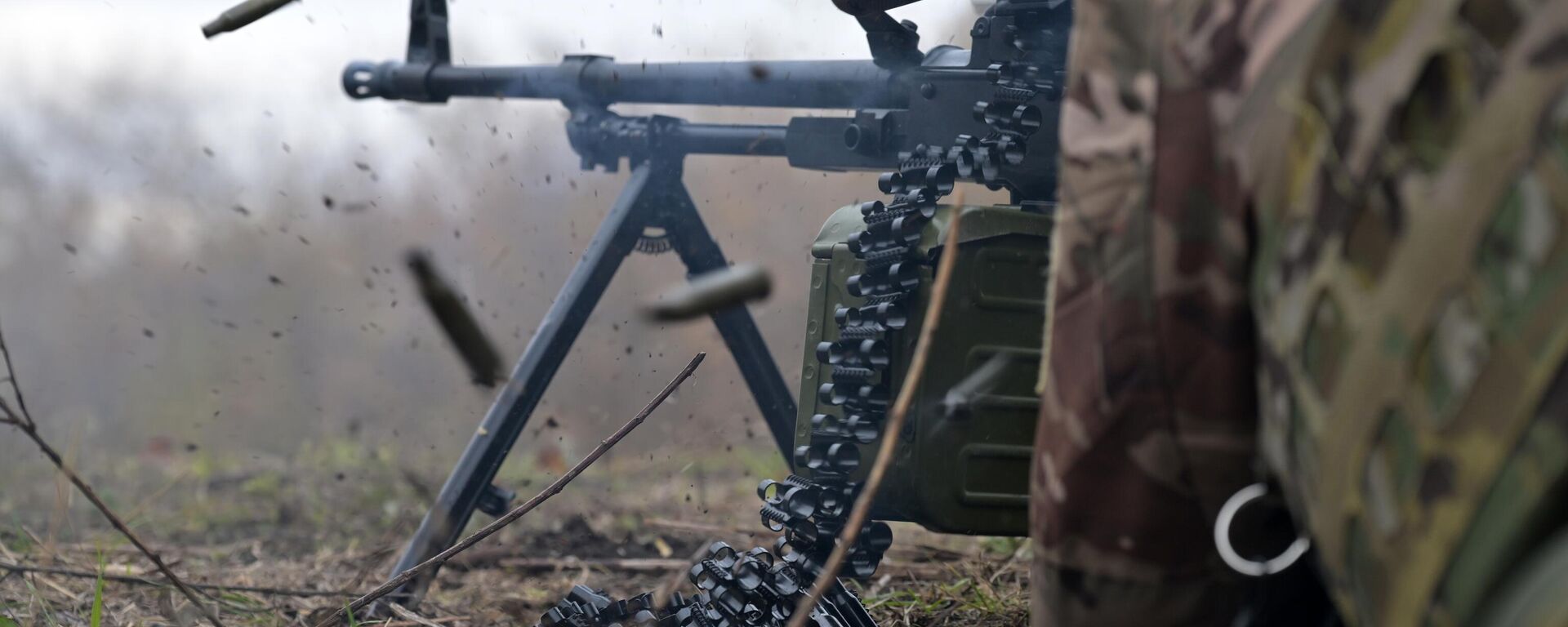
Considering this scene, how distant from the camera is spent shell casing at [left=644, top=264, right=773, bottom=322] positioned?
1.38 m

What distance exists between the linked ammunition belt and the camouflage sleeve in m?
1.29

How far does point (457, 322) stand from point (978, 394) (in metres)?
1.01

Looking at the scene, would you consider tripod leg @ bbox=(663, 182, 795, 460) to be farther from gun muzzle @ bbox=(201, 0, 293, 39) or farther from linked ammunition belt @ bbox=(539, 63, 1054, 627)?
gun muzzle @ bbox=(201, 0, 293, 39)

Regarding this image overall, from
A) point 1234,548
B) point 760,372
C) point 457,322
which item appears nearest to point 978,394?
point 457,322

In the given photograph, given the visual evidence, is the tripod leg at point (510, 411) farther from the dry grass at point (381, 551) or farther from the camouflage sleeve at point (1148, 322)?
the camouflage sleeve at point (1148, 322)

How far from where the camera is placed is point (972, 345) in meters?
2.49

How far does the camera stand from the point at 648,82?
386 cm

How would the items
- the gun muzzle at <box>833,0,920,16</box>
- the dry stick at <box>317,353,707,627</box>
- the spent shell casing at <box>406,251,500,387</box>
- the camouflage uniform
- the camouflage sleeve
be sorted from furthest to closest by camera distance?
the gun muzzle at <box>833,0,920,16</box> < the dry stick at <box>317,353,707,627</box> < the spent shell casing at <box>406,251,500,387</box> < the camouflage sleeve < the camouflage uniform

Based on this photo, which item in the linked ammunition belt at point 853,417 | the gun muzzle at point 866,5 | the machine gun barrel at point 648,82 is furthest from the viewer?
the machine gun barrel at point 648,82

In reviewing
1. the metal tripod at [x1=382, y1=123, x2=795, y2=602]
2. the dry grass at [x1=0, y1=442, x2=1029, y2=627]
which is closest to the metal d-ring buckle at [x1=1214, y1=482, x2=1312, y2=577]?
the dry grass at [x1=0, y1=442, x2=1029, y2=627]

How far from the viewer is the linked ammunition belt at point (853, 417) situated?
7.90 ft

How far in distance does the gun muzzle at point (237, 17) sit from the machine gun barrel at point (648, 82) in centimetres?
137

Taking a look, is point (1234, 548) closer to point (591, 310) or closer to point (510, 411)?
point (510, 411)

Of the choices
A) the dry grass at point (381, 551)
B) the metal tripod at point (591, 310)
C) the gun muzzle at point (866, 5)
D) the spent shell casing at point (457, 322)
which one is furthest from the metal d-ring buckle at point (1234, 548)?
the metal tripod at point (591, 310)
